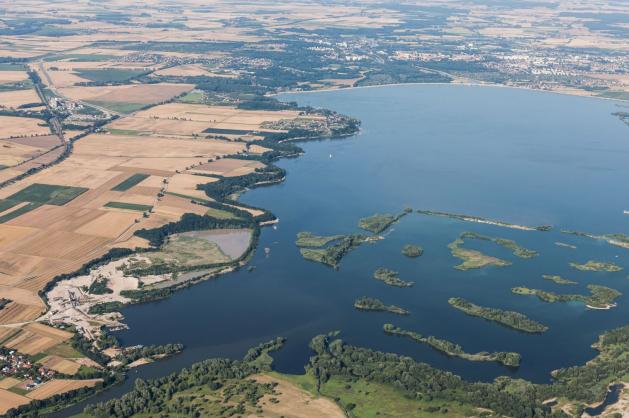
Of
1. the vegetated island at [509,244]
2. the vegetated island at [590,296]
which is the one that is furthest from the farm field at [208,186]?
the vegetated island at [509,244]

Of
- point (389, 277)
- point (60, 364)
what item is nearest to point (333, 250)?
point (389, 277)

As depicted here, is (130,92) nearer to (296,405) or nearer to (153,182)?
(153,182)

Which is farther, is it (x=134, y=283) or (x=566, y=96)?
(x=566, y=96)

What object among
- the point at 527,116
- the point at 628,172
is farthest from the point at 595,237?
the point at 527,116

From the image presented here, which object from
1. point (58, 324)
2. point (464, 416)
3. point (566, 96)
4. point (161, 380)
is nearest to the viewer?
point (464, 416)

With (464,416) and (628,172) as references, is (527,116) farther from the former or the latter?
(464,416)

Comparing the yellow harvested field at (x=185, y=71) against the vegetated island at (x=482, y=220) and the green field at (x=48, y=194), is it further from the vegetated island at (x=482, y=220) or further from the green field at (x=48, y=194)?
the vegetated island at (x=482, y=220)

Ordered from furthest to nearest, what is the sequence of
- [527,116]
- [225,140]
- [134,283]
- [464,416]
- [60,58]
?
[60,58], [527,116], [225,140], [134,283], [464,416]
